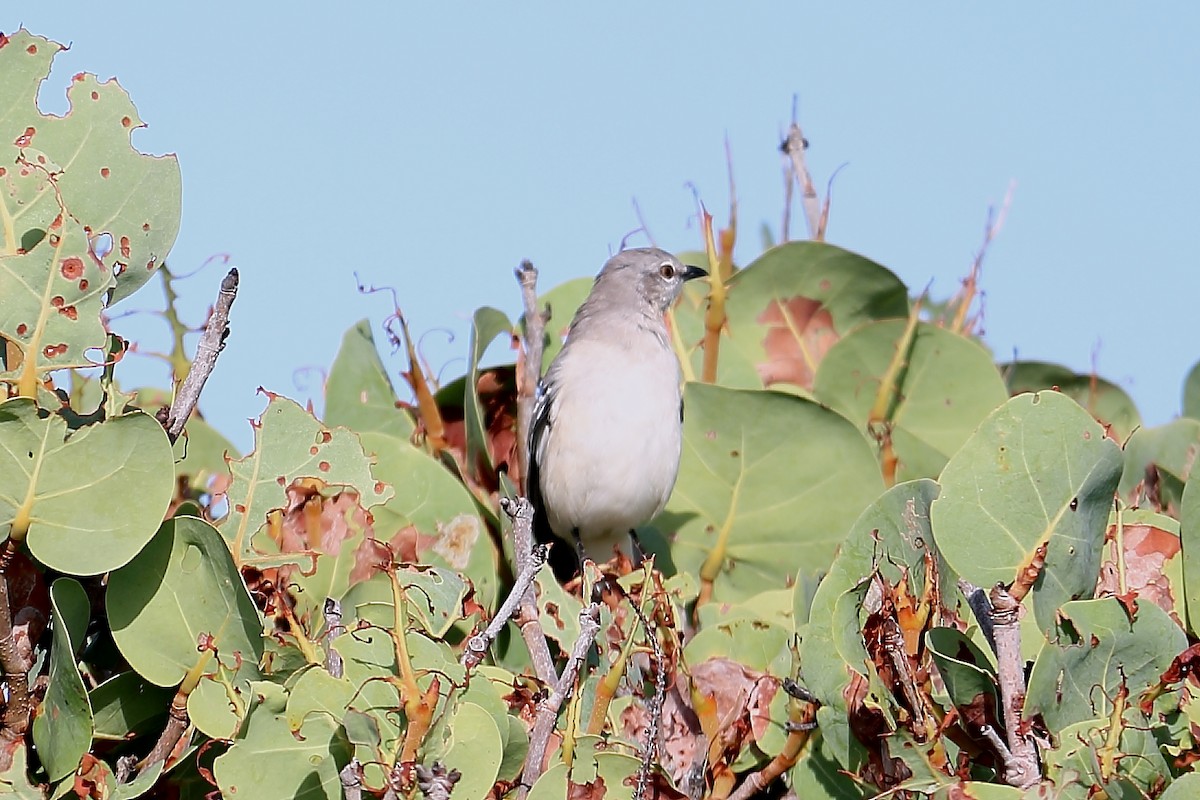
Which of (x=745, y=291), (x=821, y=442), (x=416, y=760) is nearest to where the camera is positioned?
(x=416, y=760)

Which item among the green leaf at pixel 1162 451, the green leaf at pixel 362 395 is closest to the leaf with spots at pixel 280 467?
the green leaf at pixel 362 395

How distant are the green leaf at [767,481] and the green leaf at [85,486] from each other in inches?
65.3

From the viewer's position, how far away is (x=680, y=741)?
2873 millimetres

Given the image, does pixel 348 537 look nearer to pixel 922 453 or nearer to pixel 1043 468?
pixel 1043 468

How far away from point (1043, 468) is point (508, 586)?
1362 millimetres

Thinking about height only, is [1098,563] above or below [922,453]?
above

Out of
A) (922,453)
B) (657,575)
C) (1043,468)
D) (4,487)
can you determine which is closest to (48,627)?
(4,487)

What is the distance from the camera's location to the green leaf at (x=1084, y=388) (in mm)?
4660

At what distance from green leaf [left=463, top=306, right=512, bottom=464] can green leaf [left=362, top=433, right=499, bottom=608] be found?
1.26 feet

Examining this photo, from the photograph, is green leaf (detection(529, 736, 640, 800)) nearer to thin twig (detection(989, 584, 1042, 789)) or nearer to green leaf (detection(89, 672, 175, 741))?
thin twig (detection(989, 584, 1042, 789))

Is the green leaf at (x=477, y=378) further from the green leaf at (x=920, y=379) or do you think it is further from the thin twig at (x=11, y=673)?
the thin twig at (x=11, y=673)

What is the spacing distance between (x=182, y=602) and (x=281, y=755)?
0.36 metres

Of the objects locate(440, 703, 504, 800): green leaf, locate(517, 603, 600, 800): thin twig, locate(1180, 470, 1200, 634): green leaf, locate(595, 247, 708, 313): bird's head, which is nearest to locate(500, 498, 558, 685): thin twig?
locate(517, 603, 600, 800): thin twig

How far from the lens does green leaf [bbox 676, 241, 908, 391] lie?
14.6 ft
